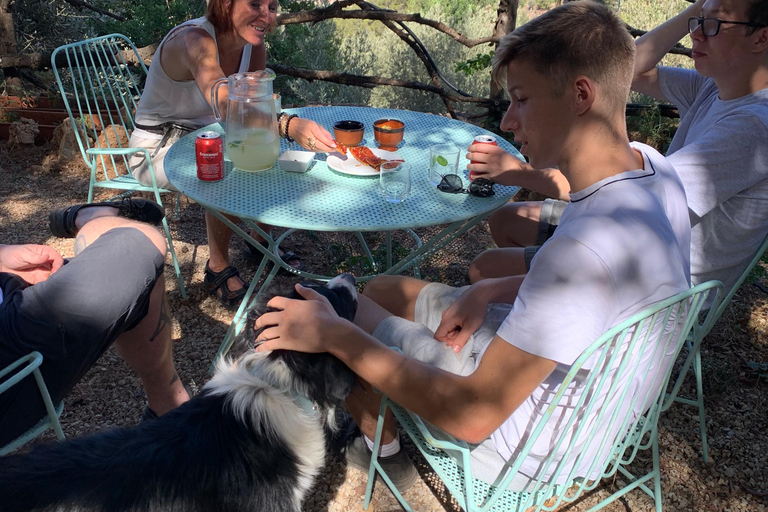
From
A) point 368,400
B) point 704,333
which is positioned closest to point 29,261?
point 368,400

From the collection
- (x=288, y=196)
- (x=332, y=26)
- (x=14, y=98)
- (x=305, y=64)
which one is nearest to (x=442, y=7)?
(x=332, y=26)

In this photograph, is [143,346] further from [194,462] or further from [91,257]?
[194,462]

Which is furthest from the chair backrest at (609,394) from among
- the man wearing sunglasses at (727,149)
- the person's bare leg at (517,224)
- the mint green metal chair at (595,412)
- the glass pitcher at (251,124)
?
the glass pitcher at (251,124)

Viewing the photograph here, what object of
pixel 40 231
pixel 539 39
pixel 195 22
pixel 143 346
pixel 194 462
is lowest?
pixel 40 231

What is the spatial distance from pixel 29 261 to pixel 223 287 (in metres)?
1.36

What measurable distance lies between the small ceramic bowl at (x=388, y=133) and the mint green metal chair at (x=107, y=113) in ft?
3.78

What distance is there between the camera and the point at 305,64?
7.00 meters

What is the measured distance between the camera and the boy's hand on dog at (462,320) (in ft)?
5.64

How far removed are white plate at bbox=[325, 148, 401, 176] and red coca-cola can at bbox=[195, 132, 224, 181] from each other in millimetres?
445

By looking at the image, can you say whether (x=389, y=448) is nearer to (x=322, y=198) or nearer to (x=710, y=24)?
(x=322, y=198)

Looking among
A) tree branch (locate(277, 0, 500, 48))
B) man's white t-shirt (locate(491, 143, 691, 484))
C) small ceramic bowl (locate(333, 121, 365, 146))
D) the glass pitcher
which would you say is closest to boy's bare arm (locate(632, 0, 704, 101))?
small ceramic bowl (locate(333, 121, 365, 146))

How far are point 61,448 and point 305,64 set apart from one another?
6.30m

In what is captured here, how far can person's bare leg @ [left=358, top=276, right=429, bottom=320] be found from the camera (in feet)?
6.71

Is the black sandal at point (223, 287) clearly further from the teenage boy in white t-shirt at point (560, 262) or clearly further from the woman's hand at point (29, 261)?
the teenage boy in white t-shirt at point (560, 262)
